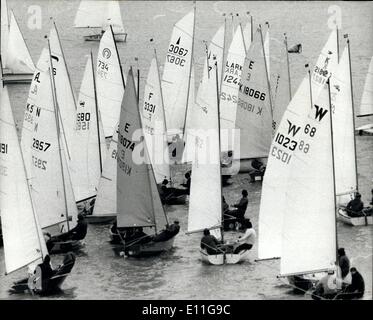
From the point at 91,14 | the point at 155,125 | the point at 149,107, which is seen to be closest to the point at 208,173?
the point at 155,125

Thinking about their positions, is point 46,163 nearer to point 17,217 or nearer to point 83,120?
point 83,120

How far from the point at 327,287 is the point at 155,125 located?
43.3ft

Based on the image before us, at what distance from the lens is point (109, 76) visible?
4072 cm

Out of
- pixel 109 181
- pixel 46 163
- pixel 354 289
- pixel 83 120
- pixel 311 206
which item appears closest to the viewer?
pixel 354 289

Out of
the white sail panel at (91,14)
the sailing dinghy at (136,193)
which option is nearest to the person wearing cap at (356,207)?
the sailing dinghy at (136,193)

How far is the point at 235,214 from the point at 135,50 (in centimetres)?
2912

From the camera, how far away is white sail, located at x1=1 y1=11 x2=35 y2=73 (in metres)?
55.8

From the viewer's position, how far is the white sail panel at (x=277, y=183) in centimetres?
3012

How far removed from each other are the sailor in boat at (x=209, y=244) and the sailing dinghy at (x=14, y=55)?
86.1 feet

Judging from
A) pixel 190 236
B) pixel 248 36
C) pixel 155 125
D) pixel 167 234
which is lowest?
pixel 190 236

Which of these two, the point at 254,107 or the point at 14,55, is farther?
the point at 14,55

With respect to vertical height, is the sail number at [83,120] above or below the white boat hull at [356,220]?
above

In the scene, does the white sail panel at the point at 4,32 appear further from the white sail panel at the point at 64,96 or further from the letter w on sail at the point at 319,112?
the letter w on sail at the point at 319,112

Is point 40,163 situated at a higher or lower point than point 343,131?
lower
